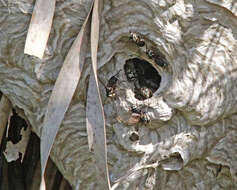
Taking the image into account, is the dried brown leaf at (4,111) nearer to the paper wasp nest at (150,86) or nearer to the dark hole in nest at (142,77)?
the paper wasp nest at (150,86)

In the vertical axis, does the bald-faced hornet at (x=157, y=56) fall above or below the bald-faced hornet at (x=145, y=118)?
above

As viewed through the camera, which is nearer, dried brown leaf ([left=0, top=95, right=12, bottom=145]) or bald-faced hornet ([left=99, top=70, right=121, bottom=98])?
bald-faced hornet ([left=99, top=70, right=121, bottom=98])

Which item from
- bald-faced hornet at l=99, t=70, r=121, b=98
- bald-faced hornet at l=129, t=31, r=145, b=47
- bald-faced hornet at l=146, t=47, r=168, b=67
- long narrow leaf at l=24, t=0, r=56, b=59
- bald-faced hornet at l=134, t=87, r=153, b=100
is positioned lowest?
bald-faced hornet at l=134, t=87, r=153, b=100

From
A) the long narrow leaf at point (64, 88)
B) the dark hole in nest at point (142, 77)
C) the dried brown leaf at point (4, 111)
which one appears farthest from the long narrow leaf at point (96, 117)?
the dried brown leaf at point (4, 111)

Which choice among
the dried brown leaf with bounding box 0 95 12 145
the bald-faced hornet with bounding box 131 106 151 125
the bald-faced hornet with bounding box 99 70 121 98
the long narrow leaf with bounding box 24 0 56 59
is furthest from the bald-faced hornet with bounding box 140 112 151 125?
the dried brown leaf with bounding box 0 95 12 145

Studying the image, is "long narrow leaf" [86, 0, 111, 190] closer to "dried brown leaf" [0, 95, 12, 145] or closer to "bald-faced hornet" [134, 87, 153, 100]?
"bald-faced hornet" [134, 87, 153, 100]

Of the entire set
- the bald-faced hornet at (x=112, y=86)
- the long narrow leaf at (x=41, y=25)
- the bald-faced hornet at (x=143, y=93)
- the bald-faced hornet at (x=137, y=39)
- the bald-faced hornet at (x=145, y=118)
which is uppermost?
the long narrow leaf at (x=41, y=25)

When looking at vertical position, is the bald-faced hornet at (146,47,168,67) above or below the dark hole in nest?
above

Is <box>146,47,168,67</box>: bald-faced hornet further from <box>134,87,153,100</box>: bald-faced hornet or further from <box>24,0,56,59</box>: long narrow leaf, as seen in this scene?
<box>24,0,56,59</box>: long narrow leaf

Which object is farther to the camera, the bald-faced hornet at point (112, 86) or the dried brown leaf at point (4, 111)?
the dried brown leaf at point (4, 111)
